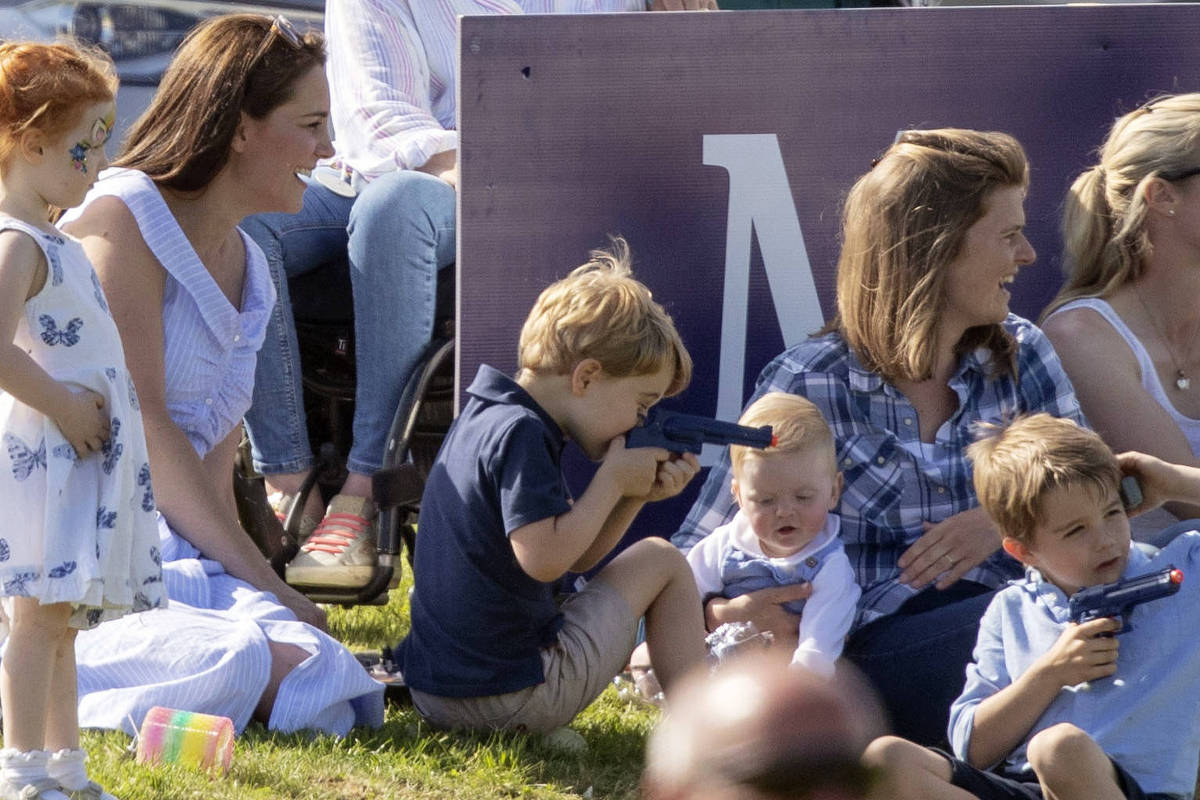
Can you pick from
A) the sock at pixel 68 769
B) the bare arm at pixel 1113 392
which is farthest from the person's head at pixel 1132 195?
the sock at pixel 68 769

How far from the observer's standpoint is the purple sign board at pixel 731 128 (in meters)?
3.88

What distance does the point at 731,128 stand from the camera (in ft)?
12.7

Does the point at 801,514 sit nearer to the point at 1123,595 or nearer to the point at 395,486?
the point at 1123,595

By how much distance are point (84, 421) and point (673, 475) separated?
3.55 ft

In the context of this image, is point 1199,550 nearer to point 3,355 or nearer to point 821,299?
point 821,299

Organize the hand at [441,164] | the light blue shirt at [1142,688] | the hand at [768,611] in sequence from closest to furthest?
the light blue shirt at [1142,688] < the hand at [768,611] < the hand at [441,164]

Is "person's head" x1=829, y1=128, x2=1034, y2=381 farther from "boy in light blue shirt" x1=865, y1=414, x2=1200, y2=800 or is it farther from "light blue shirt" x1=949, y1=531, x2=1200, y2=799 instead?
"light blue shirt" x1=949, y1=531, x2=1200, y2=799

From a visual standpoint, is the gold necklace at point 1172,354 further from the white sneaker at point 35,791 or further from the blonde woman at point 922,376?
the white sneaker at point 35,791

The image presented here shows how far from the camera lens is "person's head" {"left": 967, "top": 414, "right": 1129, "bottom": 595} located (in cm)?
271

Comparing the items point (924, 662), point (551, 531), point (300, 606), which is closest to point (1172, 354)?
point (924, 662)

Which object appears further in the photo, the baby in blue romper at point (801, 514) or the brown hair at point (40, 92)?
the baby in blue romper at point (801, 514)

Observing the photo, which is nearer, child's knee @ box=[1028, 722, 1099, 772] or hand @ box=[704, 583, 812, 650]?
child's knee @ box=[1028, 722, 1099, 772]

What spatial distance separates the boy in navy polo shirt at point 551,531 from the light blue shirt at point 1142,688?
2.30 ft

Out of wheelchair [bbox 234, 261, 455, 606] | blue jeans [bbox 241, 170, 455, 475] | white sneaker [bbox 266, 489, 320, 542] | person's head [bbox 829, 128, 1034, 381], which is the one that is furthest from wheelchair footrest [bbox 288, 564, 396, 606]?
person's head [bbox 829, 128, 1034, 381]
